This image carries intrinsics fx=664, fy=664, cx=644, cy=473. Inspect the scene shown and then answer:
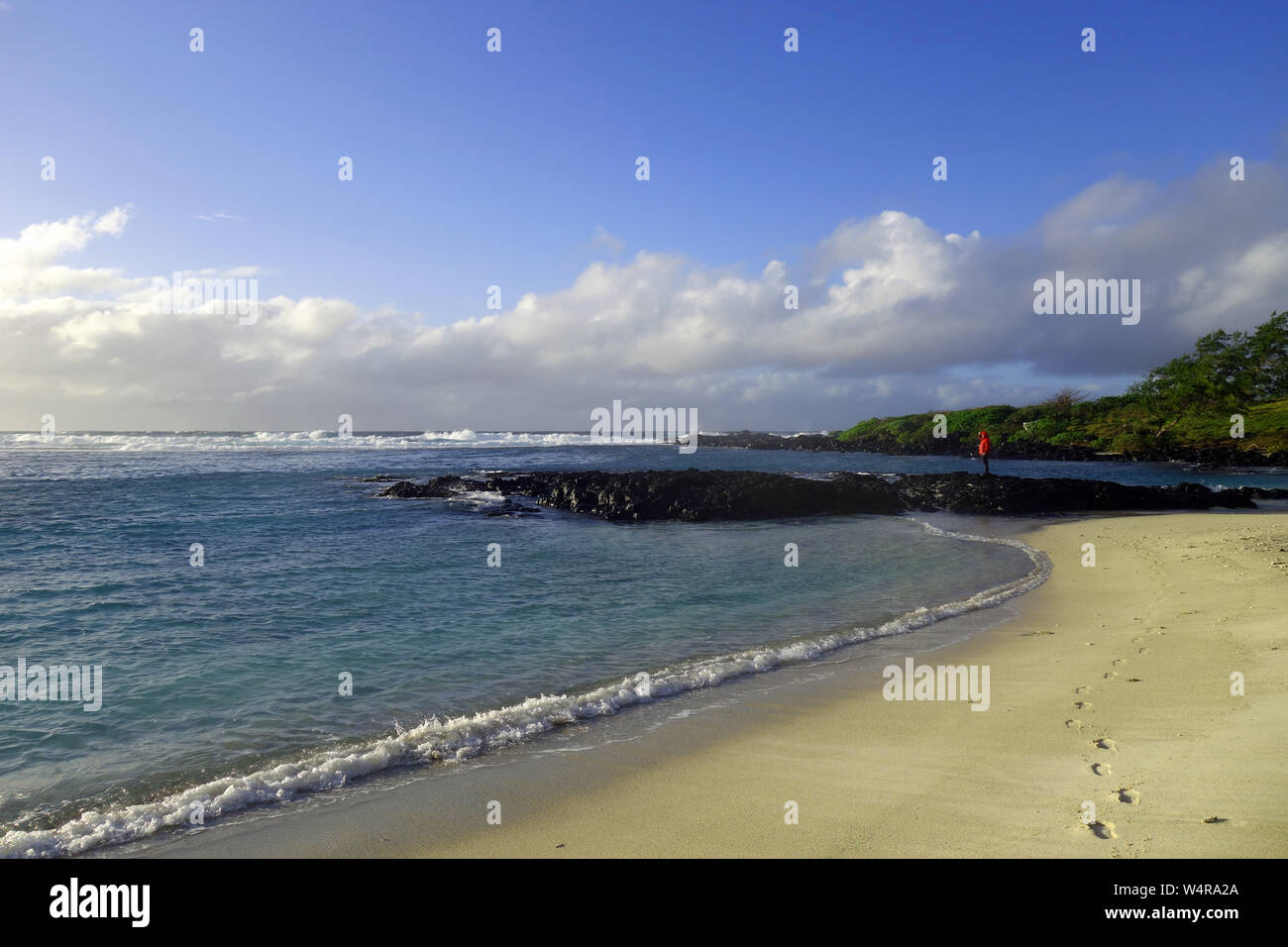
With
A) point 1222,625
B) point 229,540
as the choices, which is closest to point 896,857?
point 1222,625

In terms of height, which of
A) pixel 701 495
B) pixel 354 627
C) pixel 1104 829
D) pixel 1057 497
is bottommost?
pixel 354 627

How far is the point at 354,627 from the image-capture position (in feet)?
40.0

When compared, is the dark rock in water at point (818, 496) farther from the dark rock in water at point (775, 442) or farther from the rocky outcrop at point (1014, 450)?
the dark rock in water at point (775, 442)

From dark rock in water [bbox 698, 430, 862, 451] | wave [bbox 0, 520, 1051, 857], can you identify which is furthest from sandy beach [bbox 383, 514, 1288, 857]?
dark rock in water [bbox 698, 430, 862, 451]

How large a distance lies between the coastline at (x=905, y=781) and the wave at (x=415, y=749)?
1.38 feet

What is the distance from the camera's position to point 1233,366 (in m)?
63.5

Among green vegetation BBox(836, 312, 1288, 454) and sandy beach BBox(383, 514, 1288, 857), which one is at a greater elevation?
green vegetation BBox(836, 312, 1288, 454)

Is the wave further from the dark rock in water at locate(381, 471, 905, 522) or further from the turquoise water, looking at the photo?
the dark rock in water at locate(381, 471, 905, 522)

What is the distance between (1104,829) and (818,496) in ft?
97.3

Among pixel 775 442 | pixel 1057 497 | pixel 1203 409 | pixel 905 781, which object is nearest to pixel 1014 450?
pixel 1203 409

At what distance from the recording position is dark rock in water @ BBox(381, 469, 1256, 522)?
30984 millimetres

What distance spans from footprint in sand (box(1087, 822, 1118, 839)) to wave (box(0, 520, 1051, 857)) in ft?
A: 17.0

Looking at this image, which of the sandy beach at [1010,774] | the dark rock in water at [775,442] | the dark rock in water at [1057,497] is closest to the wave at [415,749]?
the sandy beach at [1010,774]

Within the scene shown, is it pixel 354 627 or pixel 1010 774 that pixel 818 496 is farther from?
pixel 1010 774
